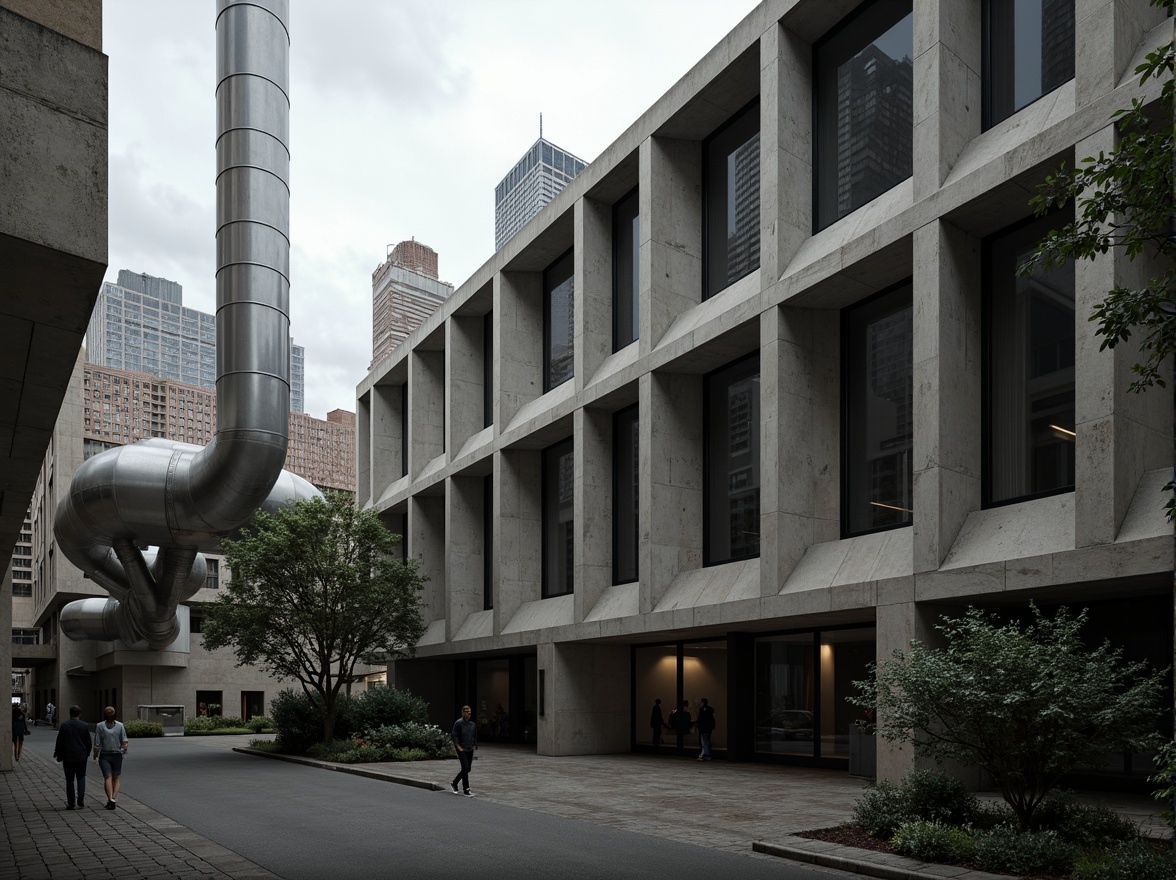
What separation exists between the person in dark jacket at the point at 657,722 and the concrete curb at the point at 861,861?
15550 millimetres

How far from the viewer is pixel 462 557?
36.0 meters

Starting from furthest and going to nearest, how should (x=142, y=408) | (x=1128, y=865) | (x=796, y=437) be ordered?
(x=142, y=408) → (x=796, y=437) → (x=1128, y=865)

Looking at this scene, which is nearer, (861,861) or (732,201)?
(861,861)

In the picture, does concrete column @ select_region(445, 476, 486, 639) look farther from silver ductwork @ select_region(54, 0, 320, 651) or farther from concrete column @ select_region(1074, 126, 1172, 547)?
concrete column @ select_region(1074, 126, 1172, 547)

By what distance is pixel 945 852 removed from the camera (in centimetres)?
1107

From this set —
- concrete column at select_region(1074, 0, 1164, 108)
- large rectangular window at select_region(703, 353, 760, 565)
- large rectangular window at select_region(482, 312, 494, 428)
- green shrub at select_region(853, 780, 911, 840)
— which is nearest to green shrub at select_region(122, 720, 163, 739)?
large rectangular window at select_region(482, 312, 494, 428)

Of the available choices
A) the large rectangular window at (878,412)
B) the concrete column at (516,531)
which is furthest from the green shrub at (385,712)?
the large rectangular window at (878,412)

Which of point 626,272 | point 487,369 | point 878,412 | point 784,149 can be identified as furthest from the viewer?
point 487,369

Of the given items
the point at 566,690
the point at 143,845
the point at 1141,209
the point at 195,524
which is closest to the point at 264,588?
the point at 195,524

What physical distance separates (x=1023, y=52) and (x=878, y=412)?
6.88 metres

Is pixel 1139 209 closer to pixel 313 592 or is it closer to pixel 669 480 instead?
pixel 669 480

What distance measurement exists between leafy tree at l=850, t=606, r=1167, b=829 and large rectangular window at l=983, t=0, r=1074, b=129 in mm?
9887

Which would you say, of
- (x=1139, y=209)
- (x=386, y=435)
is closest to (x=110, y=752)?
(x=1139, y=209)

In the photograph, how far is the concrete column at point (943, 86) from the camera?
1797cm
